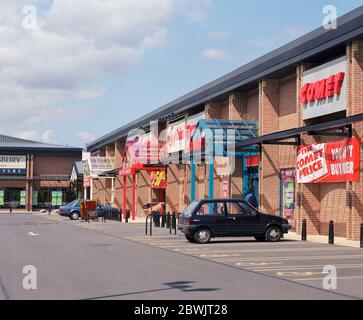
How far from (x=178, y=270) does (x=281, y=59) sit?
55.7ft

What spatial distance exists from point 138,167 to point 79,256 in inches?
1144

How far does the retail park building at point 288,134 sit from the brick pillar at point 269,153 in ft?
0.16

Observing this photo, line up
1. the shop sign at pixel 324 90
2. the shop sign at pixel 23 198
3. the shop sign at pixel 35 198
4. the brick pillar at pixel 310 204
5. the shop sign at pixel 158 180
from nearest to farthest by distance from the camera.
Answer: the shop sign at pixel 324 90 < the brick pillar at pixel 310 204 < the shop sign at pixel 158 180 < the shop sign at pixel 23 198 < the shop sign at pixel 35 198

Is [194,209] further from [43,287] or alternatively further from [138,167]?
[138,167]

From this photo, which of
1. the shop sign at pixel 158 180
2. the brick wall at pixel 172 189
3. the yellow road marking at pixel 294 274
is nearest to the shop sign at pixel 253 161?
the brick wall at pixel 172 189

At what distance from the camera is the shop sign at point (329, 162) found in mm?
24500

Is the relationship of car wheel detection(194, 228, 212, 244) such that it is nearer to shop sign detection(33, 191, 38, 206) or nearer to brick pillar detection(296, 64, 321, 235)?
brick pillar detection(296, 64, 321, 235)

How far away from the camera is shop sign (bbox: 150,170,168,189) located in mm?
52409

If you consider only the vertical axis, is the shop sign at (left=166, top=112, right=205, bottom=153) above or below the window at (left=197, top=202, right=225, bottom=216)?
above

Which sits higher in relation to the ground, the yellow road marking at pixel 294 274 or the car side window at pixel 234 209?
the car side window at pixel 234 209

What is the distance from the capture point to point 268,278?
1400 centimetres

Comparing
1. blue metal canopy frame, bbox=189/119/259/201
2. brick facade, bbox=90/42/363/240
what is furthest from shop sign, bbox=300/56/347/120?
blue metal canopy frame, bbox=189/119/259/201

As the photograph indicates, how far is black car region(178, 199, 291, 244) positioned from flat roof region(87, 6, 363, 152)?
722cm

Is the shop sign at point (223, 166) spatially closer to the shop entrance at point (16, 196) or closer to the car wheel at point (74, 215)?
the car wheel at point (74, 215)
